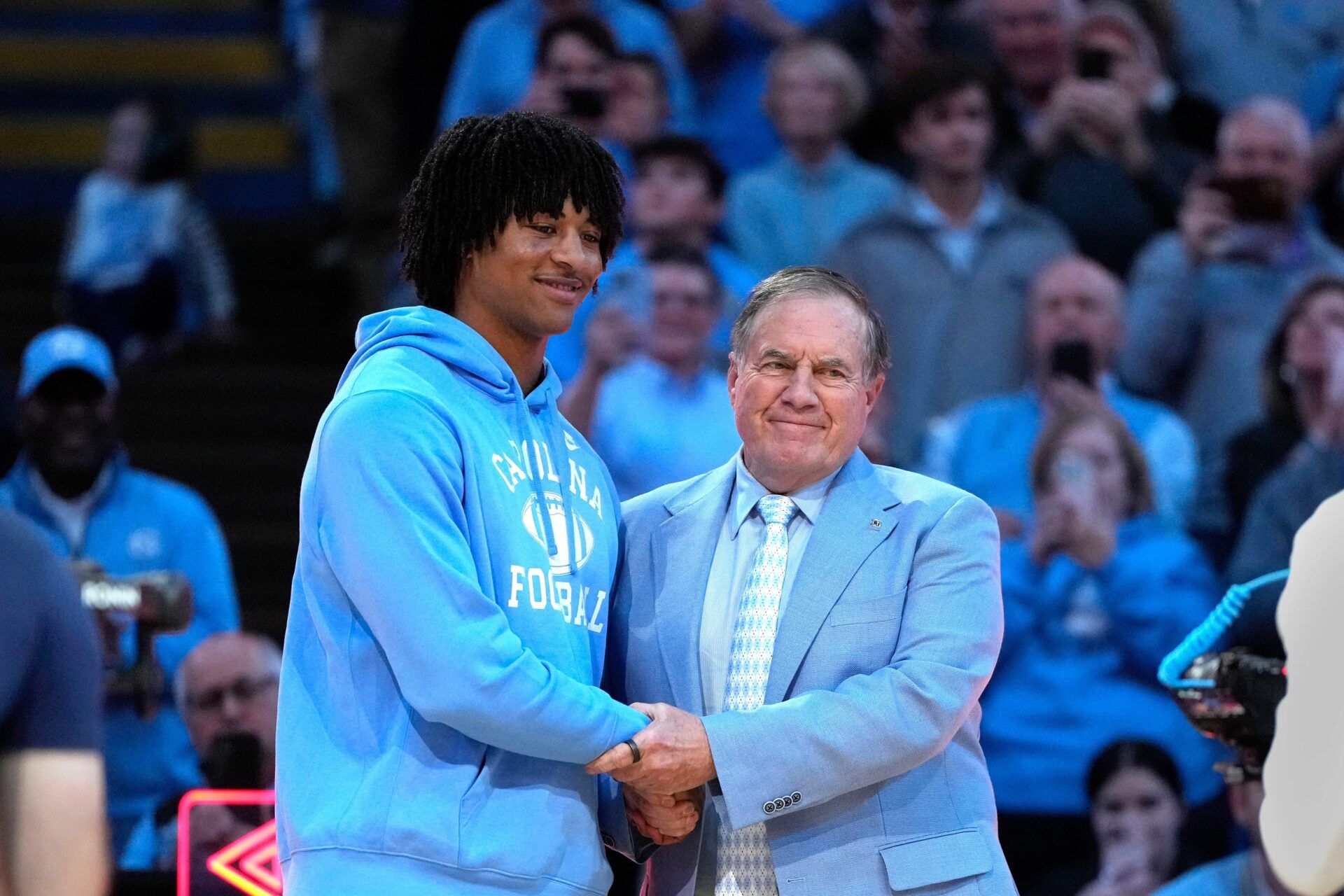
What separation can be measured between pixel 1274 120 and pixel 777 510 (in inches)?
146

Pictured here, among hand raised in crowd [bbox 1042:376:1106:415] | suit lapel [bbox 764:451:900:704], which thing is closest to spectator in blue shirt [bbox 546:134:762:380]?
hand raised in crowd [bbox 1042:376:1106:415]

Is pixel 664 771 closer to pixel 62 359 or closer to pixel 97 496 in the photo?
pixel 97 496

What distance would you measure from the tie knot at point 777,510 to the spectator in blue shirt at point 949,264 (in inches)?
116

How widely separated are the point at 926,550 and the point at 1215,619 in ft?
1.89

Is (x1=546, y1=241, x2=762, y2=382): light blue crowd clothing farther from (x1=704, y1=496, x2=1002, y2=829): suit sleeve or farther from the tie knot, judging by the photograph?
(x1=704, y1=496, x2=1002, y2=829): suit sleeve

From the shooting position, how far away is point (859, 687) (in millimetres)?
2832

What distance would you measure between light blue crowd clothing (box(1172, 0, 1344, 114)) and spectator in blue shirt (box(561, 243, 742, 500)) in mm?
2333

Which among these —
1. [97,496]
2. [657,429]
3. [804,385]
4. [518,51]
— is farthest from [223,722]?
[518,51]

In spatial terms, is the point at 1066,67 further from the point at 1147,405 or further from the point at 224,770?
the point at 224,770

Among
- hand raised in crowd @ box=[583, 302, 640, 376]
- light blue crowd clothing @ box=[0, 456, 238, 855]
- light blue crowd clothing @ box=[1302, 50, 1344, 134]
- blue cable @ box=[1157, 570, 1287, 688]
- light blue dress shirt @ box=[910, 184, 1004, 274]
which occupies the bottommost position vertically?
blue cable @ box=[1157, 570, 1287, 688]

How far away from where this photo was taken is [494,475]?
2.76 metres

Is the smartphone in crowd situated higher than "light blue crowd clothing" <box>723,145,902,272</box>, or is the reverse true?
"light blue crowd clothing" <box>723,145,902,272</box>

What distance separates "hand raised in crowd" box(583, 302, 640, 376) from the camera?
5.52 metres

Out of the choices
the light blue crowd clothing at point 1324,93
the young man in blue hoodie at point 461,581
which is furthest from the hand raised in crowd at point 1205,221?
the young man in blue hoodie at point 461,581
